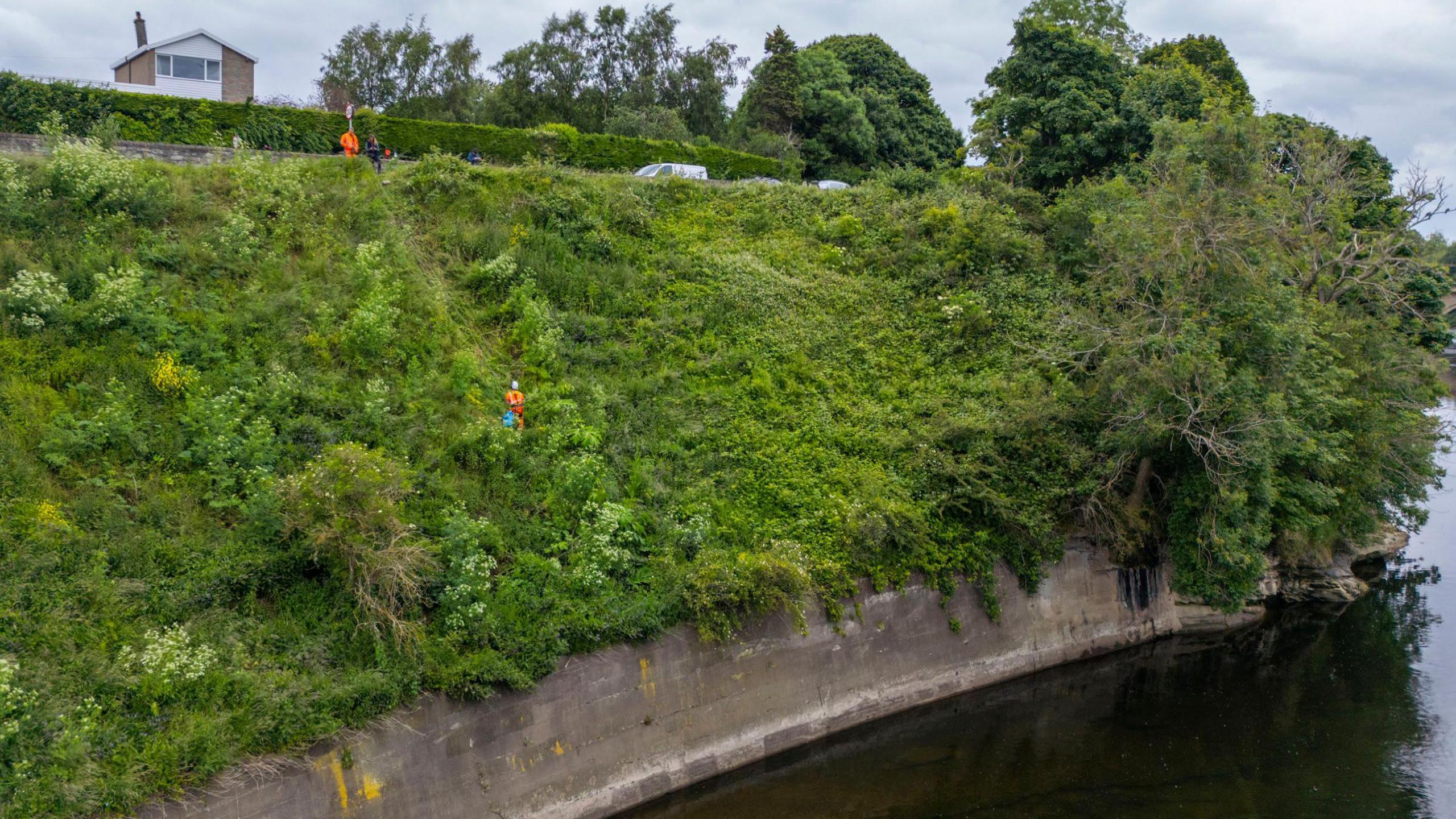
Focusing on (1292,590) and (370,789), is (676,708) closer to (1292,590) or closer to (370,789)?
(370,789)

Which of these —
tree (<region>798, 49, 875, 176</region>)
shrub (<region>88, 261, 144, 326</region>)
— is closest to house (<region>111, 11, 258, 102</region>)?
shrub (<region>88, 261, 144, 326</region>)

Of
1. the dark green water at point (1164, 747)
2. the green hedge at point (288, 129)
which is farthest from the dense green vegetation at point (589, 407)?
the dark green water at point (1164, 747)

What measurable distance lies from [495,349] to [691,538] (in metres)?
5.68

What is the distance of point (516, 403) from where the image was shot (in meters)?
15.8

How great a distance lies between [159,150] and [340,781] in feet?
49.7

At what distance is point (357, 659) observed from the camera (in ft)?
38.7

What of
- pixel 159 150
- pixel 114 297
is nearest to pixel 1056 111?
pixel 159 150

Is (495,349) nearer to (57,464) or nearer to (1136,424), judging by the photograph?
(57,464)

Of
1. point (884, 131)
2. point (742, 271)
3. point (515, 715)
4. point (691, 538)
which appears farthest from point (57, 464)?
point (884, 131)

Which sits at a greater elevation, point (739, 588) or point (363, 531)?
point (363, 531)

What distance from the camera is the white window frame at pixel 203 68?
28.2 meters

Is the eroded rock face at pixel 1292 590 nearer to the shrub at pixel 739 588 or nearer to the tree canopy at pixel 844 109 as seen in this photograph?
the shrub at pixel 739 588

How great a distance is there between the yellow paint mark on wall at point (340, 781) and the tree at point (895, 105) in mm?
36355

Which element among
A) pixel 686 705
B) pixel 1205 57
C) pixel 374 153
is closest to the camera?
pixel 686 705
